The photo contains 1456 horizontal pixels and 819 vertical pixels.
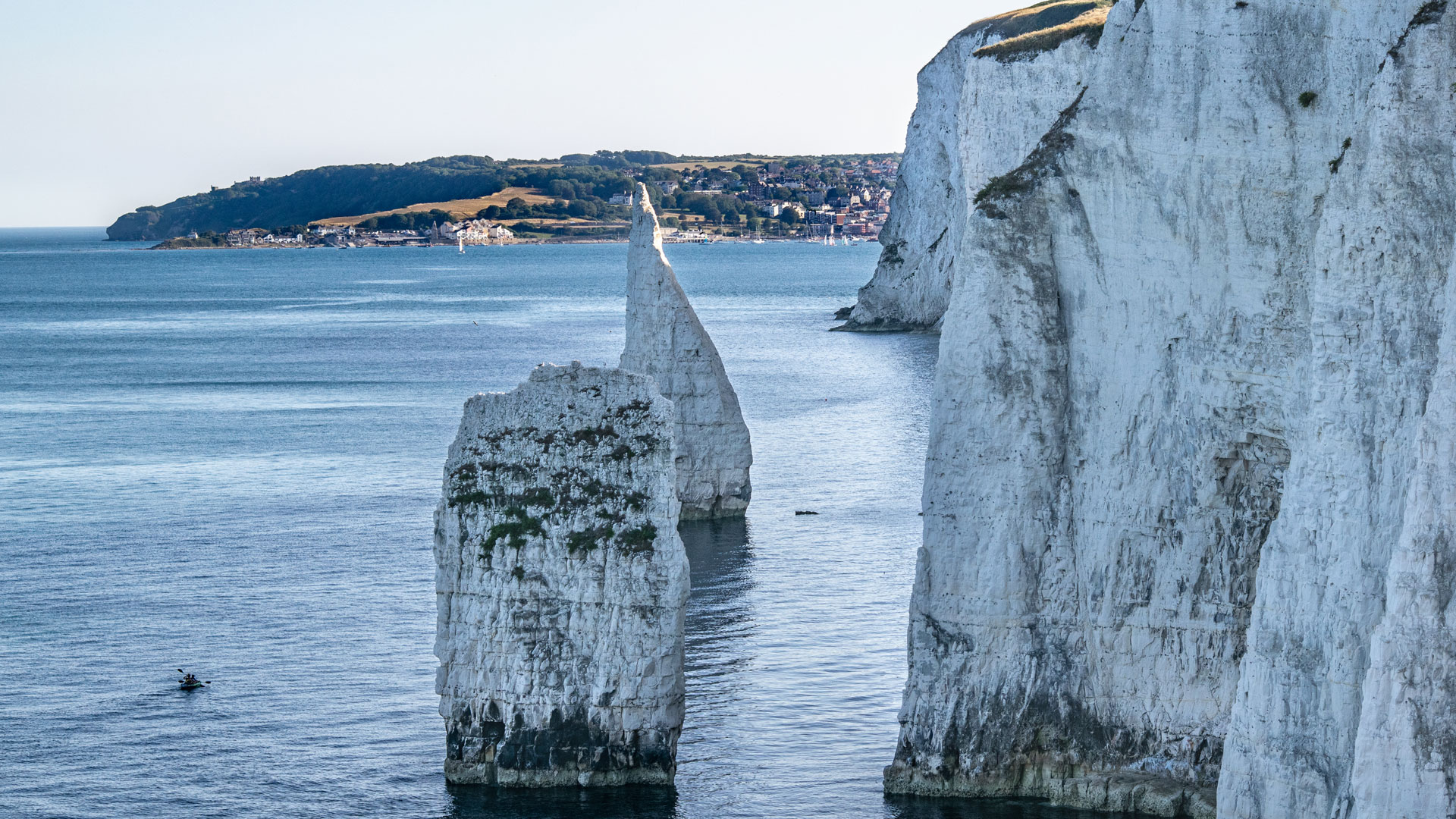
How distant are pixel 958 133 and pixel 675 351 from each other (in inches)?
601

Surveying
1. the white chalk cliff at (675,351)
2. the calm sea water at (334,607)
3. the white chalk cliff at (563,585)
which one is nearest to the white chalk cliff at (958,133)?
the white chalk cliff at (675,351)

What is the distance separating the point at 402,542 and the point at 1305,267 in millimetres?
35465

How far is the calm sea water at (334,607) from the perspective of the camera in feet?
105

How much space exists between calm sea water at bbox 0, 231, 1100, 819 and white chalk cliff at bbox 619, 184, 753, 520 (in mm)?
3764

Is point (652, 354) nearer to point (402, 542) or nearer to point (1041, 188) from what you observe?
point (402, 542)

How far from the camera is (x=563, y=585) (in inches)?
1201

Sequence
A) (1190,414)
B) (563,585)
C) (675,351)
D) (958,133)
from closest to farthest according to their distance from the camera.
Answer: (1190,414) < (563,585) < (675,351) < (958,133)

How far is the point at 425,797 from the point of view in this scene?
3095 cm

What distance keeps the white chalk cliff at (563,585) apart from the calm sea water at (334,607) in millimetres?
1036

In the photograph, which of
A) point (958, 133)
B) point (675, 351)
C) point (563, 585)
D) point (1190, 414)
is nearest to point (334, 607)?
point (675, 351)

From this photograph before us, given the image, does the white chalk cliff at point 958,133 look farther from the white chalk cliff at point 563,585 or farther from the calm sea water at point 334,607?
the calm sea water at point 334,607

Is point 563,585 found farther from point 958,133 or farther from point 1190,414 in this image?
point 958,133

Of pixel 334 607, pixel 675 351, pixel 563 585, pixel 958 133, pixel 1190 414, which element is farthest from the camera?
pixel 958 133

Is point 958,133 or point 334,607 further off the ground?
point 958,133
